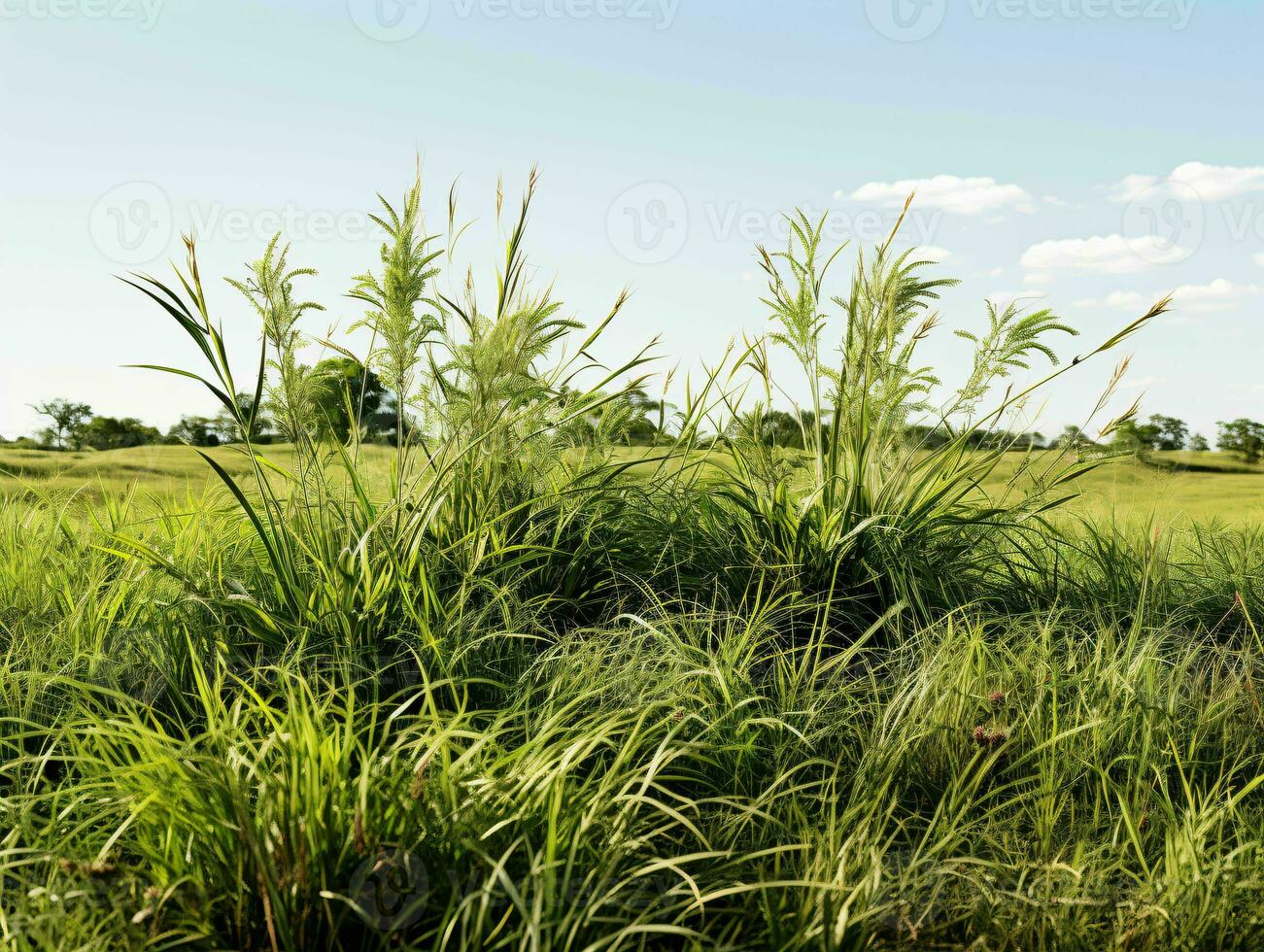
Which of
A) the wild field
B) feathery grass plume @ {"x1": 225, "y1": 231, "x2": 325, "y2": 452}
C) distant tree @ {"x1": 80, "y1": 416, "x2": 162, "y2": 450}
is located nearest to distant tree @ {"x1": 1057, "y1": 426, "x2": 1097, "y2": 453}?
the wild field

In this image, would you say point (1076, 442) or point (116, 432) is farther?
point (116, 432)

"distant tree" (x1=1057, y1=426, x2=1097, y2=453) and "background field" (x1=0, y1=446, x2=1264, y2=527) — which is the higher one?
"distant tree" (x1=1057, y1=426, x2=1097, y2=453)

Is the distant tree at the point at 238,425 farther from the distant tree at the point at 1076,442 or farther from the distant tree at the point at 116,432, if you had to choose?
the distant tree at the point at 116,432

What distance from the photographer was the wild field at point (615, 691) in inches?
70.1

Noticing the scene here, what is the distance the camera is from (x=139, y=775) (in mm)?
1930

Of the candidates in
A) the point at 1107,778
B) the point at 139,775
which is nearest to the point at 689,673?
the point at 1107,778

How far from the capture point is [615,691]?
254cm

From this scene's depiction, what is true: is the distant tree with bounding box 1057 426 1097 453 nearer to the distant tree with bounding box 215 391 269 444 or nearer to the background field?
the background field

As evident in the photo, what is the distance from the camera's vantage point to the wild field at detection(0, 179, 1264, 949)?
178cm

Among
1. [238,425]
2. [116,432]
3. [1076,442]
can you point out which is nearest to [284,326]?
[238,425]


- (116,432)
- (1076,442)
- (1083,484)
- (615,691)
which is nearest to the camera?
(615,691)

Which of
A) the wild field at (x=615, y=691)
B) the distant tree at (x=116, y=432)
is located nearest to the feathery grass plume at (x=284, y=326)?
the wild field at (x=615, y=691)

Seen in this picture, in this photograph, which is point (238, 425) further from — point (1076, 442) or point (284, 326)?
point (1076, 442)

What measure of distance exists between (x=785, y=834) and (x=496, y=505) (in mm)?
1732
